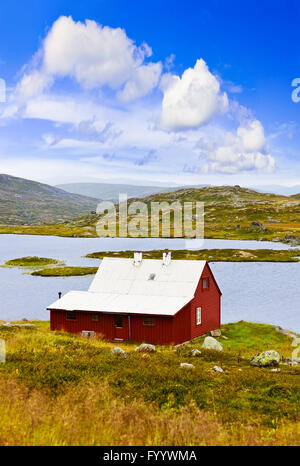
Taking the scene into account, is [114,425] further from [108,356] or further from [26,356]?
[108,356]

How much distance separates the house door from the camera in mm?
45188

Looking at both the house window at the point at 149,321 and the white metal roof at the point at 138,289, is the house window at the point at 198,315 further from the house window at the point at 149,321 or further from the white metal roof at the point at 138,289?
the house window at the point at 149,321

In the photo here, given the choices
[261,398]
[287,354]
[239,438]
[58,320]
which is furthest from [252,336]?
[239,438]

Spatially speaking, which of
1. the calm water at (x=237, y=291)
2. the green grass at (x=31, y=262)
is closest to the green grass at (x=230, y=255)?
the calm water at (x=237, y=291)

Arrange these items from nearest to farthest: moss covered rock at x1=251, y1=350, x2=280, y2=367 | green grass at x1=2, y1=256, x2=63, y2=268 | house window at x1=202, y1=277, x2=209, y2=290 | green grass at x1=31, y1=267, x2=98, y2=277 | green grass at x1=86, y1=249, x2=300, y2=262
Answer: moss covered rock at x1=251, y1=350, x2=280, y2=367 < house window at x1=202, y1=277, x2=209, y2=290 < green grass at x1=31, y1=267, x2=98, y2=277 < green grass at x1=2, y1=256, x2=63, y2=268 < green grass at x1=86, y1=249, x2=300, y2=262

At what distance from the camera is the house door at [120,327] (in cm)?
4519

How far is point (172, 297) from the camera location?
48031 millimetres

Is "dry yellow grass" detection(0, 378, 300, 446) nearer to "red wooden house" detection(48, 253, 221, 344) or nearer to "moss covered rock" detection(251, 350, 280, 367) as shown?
"moss covered rock" detection(251, 350, 280, 367)

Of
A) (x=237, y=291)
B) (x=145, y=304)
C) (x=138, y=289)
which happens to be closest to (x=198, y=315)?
(x=145, y=304)

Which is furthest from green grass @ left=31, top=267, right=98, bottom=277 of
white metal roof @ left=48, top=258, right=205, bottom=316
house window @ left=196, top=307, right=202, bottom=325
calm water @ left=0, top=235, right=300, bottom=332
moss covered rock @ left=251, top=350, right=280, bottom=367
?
moss covered rock @ left=251, top=350, right=280, bottom=367

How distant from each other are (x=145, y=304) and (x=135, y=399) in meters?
31.8

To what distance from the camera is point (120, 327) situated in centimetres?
4544

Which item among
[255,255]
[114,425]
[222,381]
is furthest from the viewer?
[255,255]

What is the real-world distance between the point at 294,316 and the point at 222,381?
44.5 m
